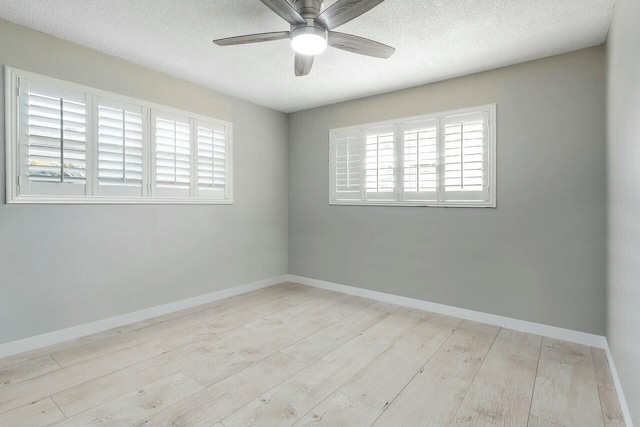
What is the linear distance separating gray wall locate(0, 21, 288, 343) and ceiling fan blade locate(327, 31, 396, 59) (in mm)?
2040

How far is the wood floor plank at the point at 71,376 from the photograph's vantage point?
195 cm

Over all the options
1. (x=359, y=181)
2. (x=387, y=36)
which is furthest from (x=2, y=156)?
(x=359, y=181)

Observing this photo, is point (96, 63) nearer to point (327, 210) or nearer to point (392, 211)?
point (327, 210)

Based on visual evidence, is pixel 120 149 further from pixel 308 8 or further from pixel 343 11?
pixel 343 11

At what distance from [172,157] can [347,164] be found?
2053 millimetres

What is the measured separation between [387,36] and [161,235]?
283 centimetres

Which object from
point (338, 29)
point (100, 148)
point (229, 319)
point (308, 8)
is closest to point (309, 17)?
point (308, 8)

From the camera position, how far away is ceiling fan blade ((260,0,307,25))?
72.0 inches

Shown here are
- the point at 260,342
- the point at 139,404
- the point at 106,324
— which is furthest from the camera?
the point at 106,324

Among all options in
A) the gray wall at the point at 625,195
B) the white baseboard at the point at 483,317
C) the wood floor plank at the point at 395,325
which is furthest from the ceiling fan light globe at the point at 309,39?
the white baseboard at the point at 483,317

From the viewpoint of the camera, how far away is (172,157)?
3445 millimetres

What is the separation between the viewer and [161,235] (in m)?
3.40

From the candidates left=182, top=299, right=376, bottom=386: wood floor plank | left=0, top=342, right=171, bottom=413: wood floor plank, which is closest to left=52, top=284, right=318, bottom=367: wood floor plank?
left=0, top=342, right=171, bottom=413: wood floor plank

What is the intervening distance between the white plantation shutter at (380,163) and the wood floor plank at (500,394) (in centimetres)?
198
